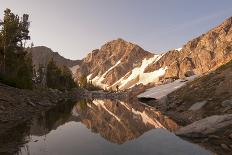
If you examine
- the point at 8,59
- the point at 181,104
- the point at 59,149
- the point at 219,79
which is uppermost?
the point at 8,59

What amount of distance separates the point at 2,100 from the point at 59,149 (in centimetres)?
1578

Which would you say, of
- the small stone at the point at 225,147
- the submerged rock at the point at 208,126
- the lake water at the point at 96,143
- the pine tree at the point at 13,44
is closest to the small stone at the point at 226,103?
the lake water at the point at 96,143

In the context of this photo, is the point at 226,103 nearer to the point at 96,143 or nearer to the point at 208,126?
the point at 208,126

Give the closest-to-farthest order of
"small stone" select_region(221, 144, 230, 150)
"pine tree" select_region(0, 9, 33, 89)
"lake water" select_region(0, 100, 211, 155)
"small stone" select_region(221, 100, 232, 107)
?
"small stone" select_region(221, 144, 230, 150) → "lake water" select_region(0, 100, 211, 155) → "small stone" select_region(221, 100, 232, 107) → "pine tree" select_region(0, 9, 33, 89)

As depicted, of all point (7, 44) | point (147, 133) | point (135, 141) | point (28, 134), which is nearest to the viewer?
point (135, 141)

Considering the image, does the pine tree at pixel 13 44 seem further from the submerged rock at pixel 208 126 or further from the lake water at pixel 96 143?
the submerged rock at pixel 208 126

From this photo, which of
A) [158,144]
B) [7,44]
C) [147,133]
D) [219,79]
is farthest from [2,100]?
[7,44]

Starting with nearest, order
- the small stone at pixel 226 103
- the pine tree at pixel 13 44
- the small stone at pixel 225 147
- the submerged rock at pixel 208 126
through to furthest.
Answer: the small stone at pixel 225 147
the submerged rock at pixel 208 126
the small stone at pixel 226 103
the pine tree at pixel 13 44

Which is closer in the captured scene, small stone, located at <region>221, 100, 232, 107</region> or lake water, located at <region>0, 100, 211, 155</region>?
lake water, located at <region>0, 100, 211, 155</region>

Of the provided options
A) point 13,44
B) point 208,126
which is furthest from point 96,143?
point 13,44

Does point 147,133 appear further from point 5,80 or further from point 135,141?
point 5,80

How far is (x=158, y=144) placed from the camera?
15867mm

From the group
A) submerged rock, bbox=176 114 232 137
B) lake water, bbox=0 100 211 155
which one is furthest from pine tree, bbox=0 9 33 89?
submerged rock, bbox=176 114 232 137

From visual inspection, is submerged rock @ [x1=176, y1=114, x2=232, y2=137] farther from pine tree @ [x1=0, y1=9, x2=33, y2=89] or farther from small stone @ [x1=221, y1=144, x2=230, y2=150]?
pine tree @ [x1=0, y1=9, x2=33, y2=89]
